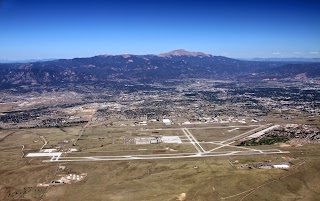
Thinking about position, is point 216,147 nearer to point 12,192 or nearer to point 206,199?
point 206,199

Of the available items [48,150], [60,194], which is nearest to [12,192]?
[60,194]

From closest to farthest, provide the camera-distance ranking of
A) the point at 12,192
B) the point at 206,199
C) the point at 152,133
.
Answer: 1. the point at 206,199
2. the point at 12,192
3. the point at 152,133

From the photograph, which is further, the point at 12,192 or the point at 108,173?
the point at 108,173

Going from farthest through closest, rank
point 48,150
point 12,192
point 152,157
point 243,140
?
point 243,140
point 48,150
point 152,157
point 12,192

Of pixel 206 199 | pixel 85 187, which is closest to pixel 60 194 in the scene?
pixel 85 187

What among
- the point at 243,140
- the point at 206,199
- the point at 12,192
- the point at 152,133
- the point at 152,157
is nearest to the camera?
the point at 206,199

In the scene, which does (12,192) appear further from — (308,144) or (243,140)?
(308,144)

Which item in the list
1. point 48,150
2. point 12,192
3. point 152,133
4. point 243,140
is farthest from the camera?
point 152,133

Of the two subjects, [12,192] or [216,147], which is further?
[216,147]
